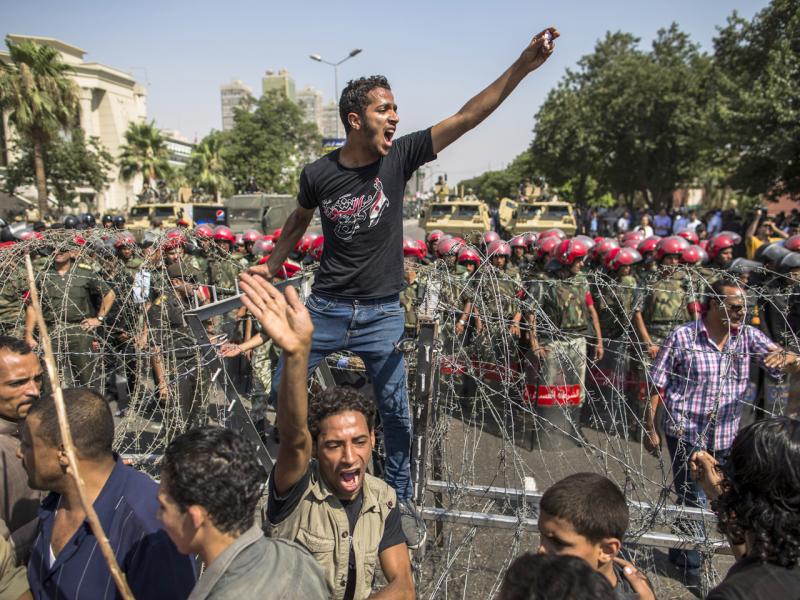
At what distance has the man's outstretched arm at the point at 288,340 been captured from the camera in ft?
5.95

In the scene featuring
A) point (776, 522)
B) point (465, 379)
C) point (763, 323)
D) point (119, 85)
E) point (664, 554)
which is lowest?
point (664, 554)

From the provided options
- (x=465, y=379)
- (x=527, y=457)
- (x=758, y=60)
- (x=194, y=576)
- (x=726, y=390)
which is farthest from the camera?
(x=758, y=60)

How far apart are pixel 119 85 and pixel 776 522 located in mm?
62377

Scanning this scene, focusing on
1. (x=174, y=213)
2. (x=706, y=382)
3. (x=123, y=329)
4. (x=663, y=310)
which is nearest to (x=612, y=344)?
(x=663, y=310)

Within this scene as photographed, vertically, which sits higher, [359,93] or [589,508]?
[359,93]

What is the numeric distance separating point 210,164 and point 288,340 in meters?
43.2

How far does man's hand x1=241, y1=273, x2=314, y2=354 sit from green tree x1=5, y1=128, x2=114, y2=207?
115ft

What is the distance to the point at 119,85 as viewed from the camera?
5431cm

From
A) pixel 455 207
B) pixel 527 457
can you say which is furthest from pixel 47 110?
pixel 527 457

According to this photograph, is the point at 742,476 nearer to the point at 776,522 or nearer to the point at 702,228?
the point at 776,522

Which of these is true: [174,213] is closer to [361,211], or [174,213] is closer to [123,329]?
[123,329]

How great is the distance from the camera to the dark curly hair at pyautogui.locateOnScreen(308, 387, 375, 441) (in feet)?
7.63

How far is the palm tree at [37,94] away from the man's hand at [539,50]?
27.6 m

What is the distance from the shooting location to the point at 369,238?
118 inches
